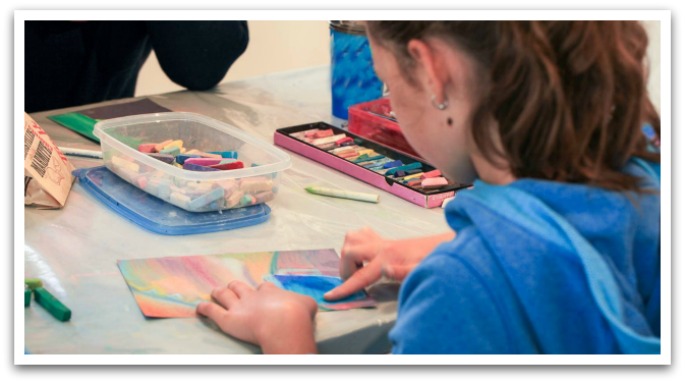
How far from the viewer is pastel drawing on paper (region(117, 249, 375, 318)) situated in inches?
32.5

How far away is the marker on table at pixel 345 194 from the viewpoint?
1060 mm

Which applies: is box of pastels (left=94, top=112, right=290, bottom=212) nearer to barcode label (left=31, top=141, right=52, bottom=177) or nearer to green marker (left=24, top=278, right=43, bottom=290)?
barcode label (left=31, top=141, right=52, bottom=177)

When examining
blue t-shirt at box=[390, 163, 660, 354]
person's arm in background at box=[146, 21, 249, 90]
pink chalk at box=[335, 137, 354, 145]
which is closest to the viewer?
blue t-shirt at box=[390, 163, 660, 354]

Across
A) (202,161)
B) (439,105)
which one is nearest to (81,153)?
(202,161)

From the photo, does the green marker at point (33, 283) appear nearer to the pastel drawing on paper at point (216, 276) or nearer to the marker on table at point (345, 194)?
the pastel drawing on paper at point (216, 276)

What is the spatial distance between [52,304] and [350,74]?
0.67m

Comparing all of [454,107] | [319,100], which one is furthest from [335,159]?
[454,107]

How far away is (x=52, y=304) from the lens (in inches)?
31.3

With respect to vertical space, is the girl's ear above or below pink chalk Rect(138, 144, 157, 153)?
above

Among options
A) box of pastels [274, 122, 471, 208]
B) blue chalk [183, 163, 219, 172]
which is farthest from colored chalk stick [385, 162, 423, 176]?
blue chalk [183, 163, 219, 172]

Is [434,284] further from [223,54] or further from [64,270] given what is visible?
[223,54]

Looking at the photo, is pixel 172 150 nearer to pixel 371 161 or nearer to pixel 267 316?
pixel 371 161

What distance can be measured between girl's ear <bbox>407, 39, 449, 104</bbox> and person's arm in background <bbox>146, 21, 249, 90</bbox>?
78 centimetres

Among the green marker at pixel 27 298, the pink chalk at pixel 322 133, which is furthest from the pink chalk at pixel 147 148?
the green marker at pixel 27 298
